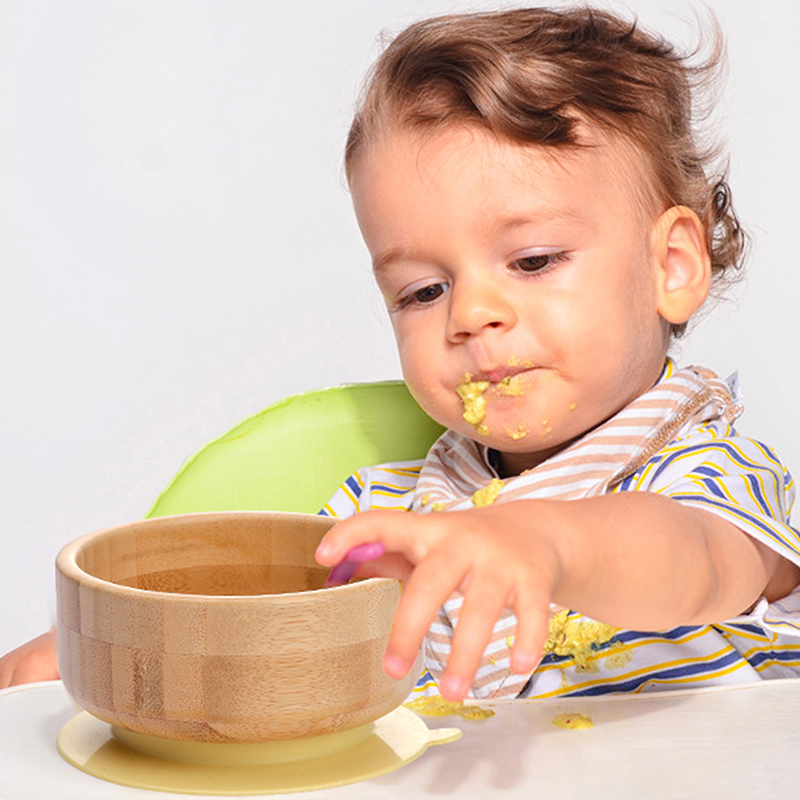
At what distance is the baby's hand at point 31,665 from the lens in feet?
3.37

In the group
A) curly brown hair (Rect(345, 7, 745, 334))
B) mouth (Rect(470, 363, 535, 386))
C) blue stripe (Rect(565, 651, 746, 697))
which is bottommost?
blue stripe (Rect(565, 651, 746, 697))

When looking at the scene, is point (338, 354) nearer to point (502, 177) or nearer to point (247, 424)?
point (247, 424)

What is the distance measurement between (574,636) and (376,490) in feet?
0.89

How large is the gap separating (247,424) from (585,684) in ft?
1.37

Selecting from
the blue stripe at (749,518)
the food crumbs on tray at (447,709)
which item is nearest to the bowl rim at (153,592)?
the food crumbs on tray at (447,709)

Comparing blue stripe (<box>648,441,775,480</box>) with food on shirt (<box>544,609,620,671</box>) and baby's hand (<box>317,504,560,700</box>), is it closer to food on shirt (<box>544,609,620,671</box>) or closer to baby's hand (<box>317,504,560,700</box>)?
food on shirt (<box>544,609,620,671</box>)

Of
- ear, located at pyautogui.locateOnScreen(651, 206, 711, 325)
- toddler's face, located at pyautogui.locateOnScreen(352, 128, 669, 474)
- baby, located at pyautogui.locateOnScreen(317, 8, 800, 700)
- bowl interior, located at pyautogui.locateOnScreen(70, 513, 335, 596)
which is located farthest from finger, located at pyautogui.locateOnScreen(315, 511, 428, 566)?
ear, located at pyautogui.locateOnScreen(651, 206, 711, 325)

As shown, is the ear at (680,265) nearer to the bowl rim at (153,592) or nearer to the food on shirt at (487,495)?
the food on shirt at (487,495)

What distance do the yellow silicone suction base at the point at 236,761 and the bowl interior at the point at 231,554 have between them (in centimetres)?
8

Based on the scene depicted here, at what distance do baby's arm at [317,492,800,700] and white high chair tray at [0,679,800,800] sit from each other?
57 mm

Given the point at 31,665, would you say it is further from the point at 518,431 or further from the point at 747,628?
the point at 747,628

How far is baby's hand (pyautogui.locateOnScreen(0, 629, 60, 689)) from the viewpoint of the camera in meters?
1.03

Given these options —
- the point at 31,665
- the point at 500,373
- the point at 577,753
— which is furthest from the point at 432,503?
the point at 577,753

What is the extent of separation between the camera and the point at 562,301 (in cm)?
96
